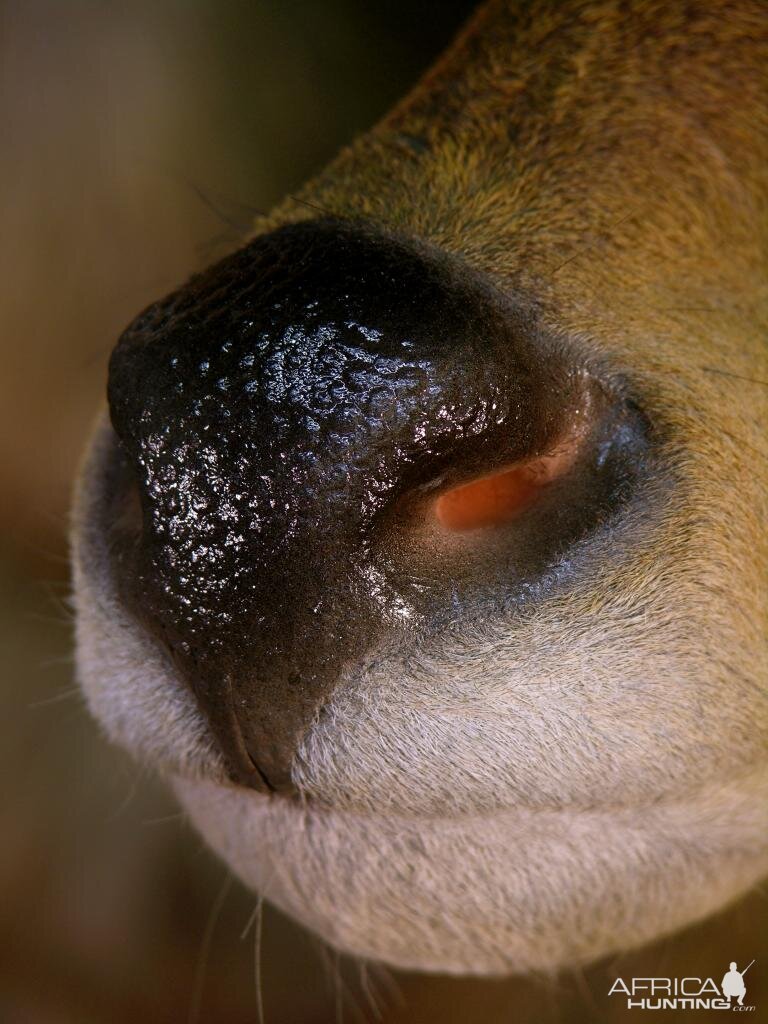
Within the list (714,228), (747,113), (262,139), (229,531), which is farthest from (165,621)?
(262,139)

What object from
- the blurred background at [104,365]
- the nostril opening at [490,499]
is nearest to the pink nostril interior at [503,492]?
the nostril opening at [490,499]

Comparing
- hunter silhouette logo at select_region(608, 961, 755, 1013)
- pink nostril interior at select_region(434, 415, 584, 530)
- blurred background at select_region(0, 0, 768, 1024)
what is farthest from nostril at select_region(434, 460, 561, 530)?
blurred background at select_region(0, 0, 768, 1024)

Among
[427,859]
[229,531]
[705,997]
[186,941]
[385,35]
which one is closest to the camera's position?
[229,531]

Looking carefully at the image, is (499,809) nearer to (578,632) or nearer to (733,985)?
(578,632)

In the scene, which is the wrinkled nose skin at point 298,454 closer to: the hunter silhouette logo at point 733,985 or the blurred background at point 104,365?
the hunter silhouette logo at point 733,985

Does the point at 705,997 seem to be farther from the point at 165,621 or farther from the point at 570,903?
the point at 165,621

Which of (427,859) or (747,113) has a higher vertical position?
(747,113)

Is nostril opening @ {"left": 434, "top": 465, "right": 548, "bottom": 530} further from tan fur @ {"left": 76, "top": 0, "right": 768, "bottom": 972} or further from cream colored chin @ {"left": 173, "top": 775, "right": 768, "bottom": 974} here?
cream colored chin @ {"left": 173, "top": 775, "right": 768, "bottom": 974}
